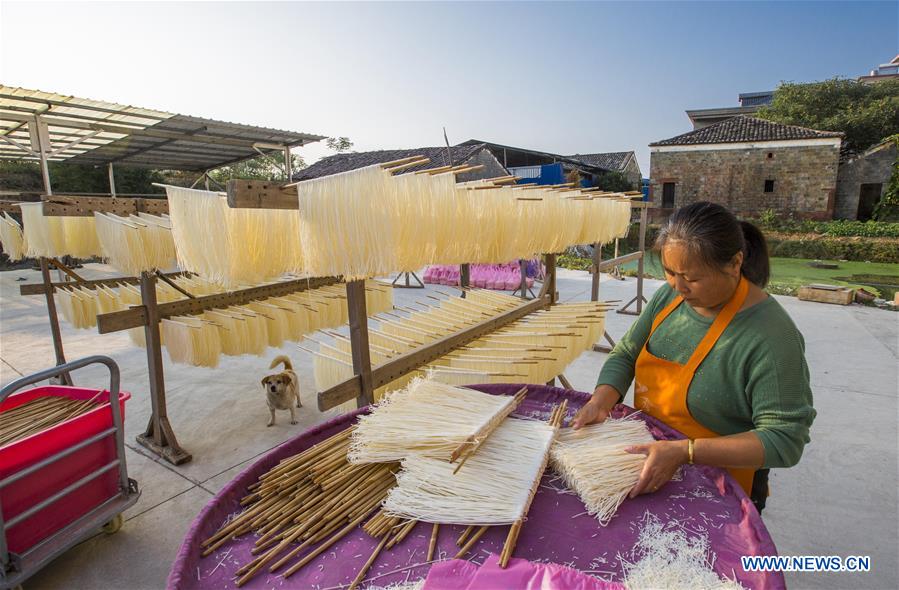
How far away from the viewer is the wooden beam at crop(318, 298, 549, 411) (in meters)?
2.10

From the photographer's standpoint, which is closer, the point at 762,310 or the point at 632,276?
the point at 762,310

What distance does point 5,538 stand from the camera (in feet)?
6.57

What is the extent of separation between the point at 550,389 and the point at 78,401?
107 inches

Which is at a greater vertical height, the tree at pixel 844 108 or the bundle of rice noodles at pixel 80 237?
the tree at pixel 844 108

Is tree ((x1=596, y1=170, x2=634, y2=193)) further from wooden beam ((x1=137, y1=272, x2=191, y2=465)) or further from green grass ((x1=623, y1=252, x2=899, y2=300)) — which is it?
wooden beam ((x1=137, y1=272, x2=191, y2=465))

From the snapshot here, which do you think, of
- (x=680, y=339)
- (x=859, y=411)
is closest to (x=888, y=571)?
(x=680, y=339)


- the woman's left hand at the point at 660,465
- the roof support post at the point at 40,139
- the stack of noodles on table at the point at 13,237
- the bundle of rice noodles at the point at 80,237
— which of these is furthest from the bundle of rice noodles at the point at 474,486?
the roof support post at the point at 40,139

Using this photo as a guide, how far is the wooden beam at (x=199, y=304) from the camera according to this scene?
317cm

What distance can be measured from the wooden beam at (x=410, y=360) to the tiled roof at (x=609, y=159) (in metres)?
31.4

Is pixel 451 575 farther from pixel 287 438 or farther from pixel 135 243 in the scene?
pixel 287 438

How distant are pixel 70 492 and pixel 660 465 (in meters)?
2.87

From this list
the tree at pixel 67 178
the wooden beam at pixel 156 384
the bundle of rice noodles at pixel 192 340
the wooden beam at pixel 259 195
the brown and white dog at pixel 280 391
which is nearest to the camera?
the wooden beam at pixel 259 195

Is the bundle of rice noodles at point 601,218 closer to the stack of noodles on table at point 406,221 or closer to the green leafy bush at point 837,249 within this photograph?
the stack of noodles on table at point 406,221

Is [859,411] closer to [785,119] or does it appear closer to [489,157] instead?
[489,157]
